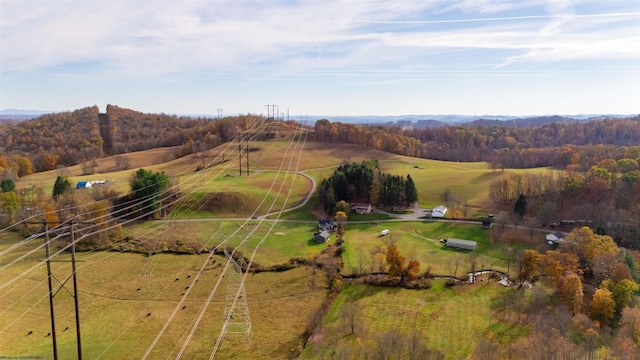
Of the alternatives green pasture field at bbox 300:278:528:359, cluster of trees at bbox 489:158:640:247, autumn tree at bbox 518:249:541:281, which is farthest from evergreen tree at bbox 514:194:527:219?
green pasture field at bbox 300:278:528:359

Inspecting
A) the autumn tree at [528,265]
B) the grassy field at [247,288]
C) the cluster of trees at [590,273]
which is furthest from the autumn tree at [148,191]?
the cluster of trees at [590,273]

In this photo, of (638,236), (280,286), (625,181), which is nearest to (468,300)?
(280,286)

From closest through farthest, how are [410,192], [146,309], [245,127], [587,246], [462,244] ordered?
[146,309]
[587,246]
[462,244]
[410,192]
[245,127]

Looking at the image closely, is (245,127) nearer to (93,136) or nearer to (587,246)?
(93,136)

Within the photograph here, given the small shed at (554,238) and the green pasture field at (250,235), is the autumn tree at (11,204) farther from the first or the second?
the small shed at (554,238)

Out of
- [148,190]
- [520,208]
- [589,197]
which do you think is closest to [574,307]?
[520,208]
